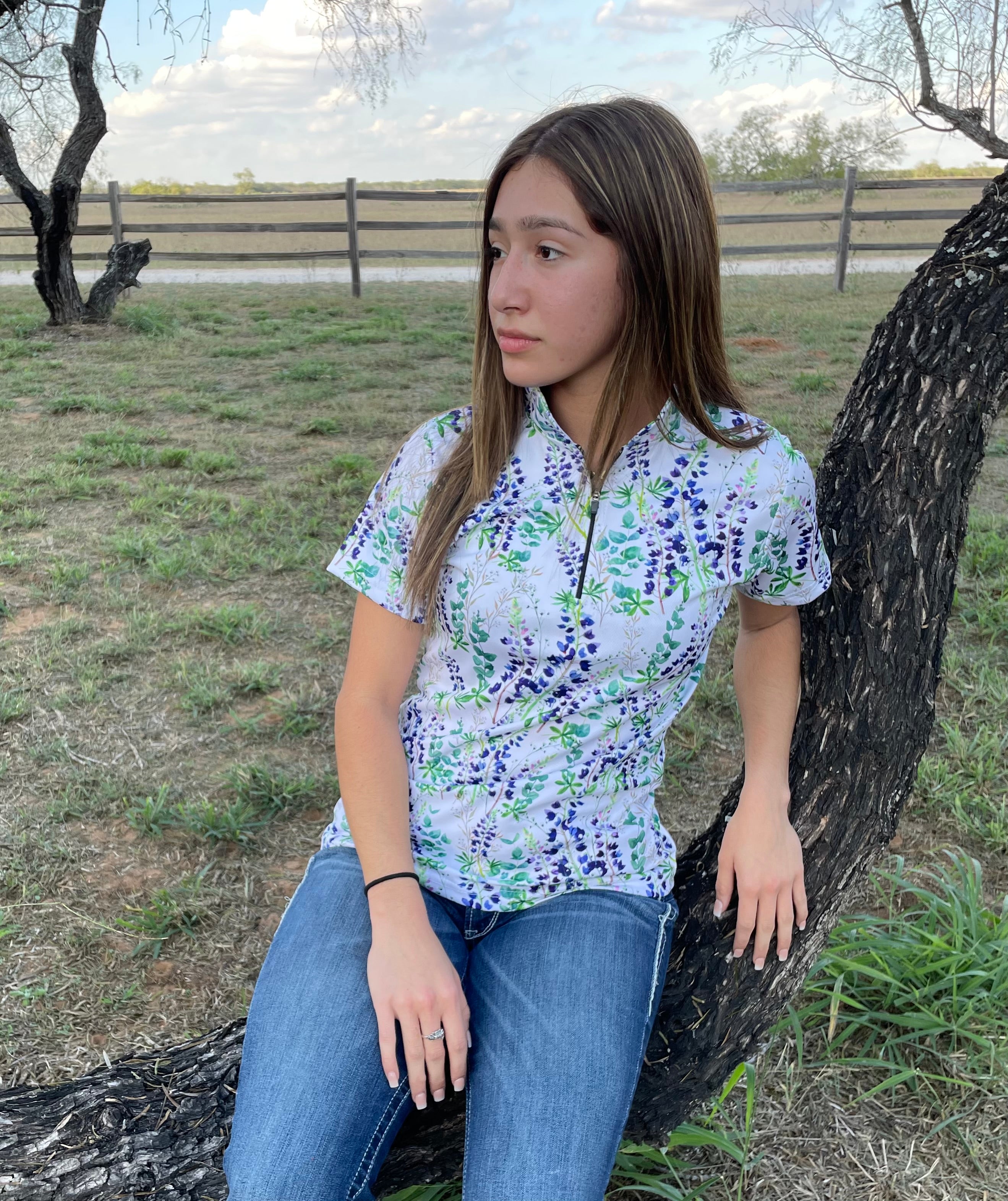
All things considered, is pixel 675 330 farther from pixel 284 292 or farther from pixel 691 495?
pixel 284 292

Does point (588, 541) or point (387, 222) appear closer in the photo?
point (588, 541)

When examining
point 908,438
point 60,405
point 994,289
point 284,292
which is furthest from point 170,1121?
point 284,292

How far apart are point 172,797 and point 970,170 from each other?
2182cm

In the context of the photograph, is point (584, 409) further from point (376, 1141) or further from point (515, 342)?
point (376, 1141)

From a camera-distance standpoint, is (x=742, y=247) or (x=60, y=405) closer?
(x=60, y=405)

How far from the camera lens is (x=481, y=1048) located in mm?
1191

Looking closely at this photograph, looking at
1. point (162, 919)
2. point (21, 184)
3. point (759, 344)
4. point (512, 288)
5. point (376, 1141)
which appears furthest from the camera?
point (21, 184)

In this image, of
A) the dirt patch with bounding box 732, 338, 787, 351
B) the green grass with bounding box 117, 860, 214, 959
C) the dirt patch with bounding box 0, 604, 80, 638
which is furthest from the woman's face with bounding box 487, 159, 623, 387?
the dirt patch with bounding box 732, 338, 787, 351

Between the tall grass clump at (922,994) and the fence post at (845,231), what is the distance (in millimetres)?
10486

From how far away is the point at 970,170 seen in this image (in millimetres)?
20000

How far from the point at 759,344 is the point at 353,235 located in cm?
567

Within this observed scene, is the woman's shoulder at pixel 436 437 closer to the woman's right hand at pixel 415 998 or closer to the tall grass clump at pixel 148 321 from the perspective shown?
the woman's right hand at pixel 415 998

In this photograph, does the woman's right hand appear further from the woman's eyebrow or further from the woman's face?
the woman's eyebrow

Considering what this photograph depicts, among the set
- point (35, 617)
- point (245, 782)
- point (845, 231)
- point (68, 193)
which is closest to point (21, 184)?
point (68, 193)
